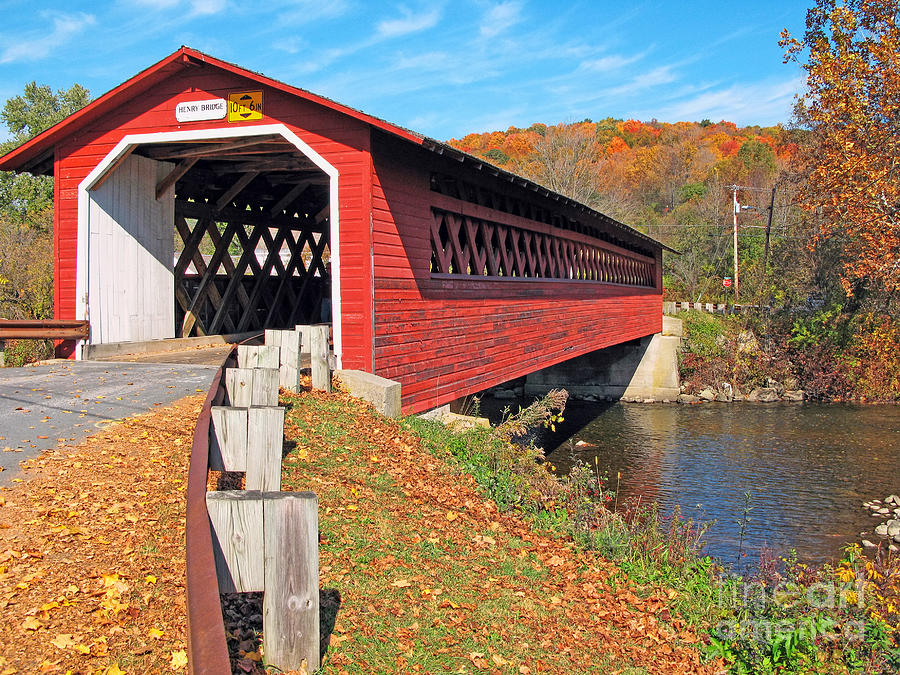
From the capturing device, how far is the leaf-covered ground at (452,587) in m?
4.02

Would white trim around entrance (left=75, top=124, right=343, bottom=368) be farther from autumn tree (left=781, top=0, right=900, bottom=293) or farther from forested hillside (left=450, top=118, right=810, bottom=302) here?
forested hillside (left=450, top=118, right=810, bottom=302)

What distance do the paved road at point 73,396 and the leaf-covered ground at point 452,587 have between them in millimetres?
1831

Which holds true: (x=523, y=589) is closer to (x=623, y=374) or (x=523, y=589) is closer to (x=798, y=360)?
(x=623, y=374)

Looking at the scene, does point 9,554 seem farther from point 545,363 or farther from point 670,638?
point 545,363

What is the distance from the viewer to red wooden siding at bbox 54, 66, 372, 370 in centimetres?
898

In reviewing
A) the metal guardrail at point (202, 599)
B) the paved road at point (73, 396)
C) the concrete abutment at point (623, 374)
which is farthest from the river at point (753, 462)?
the metal guardrail at point (202, 599)

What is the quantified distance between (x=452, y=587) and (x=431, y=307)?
6.13 m

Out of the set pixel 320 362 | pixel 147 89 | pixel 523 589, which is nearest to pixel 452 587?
pixel 523 589

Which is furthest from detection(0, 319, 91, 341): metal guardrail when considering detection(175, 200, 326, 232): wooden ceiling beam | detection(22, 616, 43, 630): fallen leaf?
detection(22, 616, 43, 630): fallen leaf

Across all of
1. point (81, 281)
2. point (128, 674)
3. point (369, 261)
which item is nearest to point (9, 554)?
point (128, 674)

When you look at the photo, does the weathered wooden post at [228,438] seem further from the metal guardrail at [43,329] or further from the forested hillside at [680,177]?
the forested hillside at [680,177]

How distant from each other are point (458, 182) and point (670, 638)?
7994mm

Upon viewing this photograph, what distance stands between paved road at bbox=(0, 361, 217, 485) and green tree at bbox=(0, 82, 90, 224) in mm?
35645

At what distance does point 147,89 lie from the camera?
1007 cm
